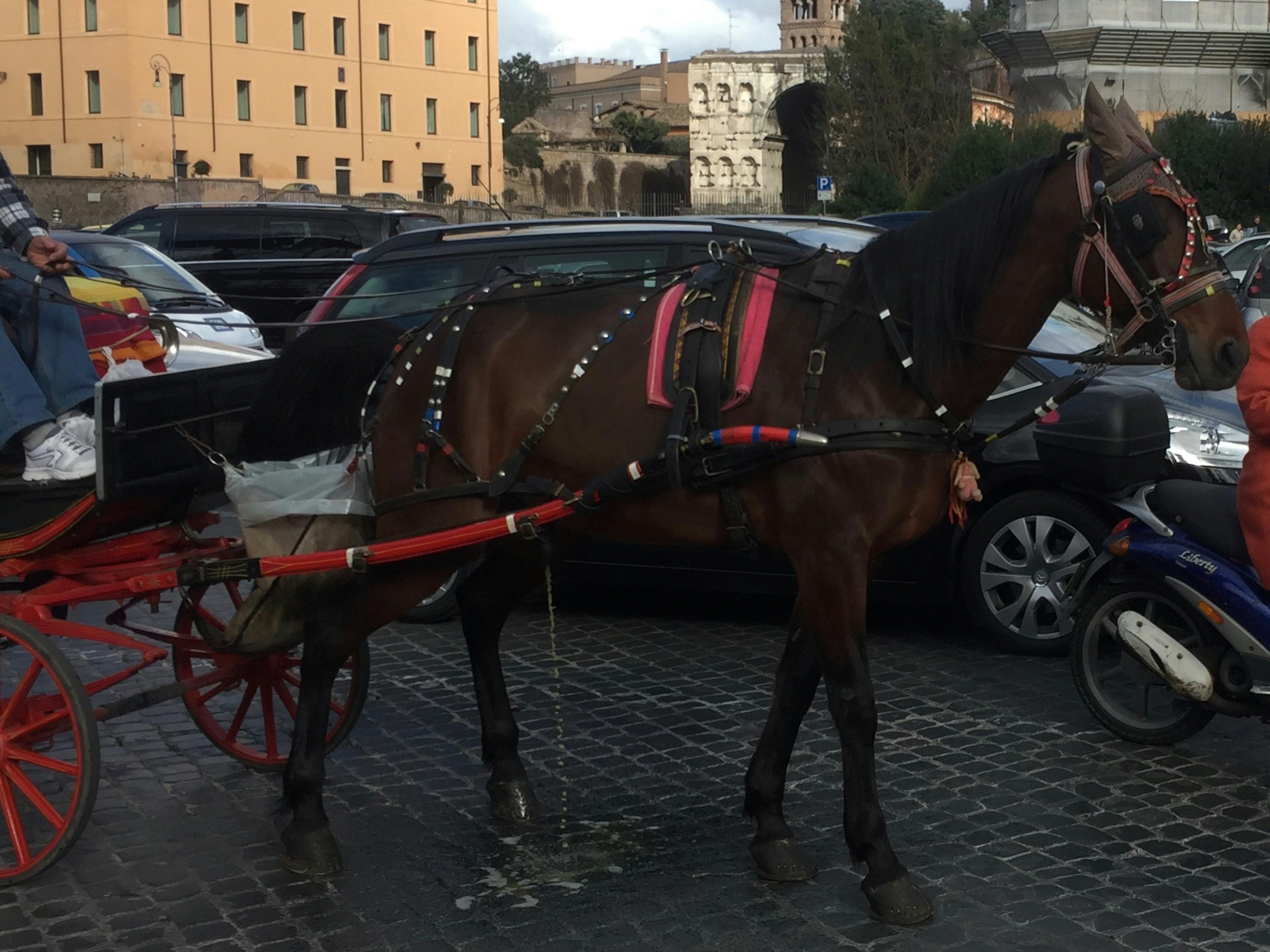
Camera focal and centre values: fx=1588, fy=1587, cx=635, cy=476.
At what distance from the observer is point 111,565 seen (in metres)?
5.39

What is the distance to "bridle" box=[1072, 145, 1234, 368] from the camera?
4055mm

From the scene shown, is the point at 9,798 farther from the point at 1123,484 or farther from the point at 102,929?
the point at 1123,484

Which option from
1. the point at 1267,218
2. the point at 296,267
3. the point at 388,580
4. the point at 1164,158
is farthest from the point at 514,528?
the point at 1267,218

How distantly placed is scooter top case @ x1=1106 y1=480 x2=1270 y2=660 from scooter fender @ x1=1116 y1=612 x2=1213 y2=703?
15cm

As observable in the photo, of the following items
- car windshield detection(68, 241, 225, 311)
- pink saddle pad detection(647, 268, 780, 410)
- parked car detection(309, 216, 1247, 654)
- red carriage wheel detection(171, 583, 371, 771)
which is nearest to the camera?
pink saddle pad detection(647, 268, 780, 410)

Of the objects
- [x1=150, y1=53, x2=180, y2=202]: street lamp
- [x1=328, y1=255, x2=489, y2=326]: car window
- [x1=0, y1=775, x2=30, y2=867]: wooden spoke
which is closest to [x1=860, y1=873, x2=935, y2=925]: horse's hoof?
[x1=0, y1=775, x2=30, y2=867]: wooden spoke

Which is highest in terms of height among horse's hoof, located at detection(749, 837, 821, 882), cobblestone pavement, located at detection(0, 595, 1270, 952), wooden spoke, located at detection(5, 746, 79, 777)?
wooden spoke, located at detection(5, 746, 79, 777)

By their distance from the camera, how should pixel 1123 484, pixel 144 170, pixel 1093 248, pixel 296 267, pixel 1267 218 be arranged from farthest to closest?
pixel 144 170 → pixel 1267 218 → pixel 296 267 → pixel 1123 484 → pixel 1093 248

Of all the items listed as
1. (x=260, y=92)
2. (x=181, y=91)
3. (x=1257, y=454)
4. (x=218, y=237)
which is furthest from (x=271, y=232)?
(x=260, y=92)

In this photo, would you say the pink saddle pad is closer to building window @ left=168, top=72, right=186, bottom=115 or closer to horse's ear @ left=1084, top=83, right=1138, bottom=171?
horse's ear @ left=1084, top=83, right=1138, bottom=171

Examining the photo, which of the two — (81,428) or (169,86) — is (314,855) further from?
(169,86)

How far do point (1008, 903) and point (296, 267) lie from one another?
16.1 metres

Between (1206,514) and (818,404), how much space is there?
1.82 m

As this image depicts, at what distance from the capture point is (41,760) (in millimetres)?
4879
